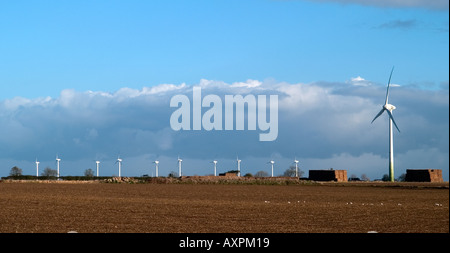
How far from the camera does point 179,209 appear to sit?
47594 mm

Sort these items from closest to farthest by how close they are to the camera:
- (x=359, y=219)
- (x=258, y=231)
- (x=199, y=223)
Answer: (x=258, y=231) < (x=199, y=223) < (x=359, y=219)
